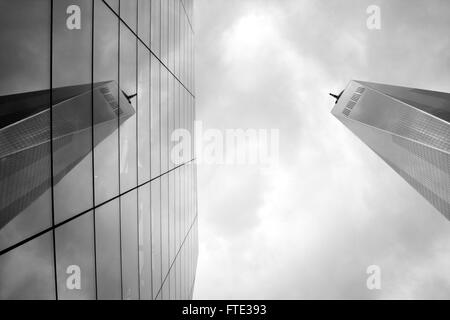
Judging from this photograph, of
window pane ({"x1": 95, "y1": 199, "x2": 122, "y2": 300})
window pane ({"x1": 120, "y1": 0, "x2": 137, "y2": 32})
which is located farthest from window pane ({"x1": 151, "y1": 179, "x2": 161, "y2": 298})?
window pane ({"x1": 120, "y1": 0, "x2": 137, "y2": 32})

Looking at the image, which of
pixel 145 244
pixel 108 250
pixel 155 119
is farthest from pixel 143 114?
pixel 108 250

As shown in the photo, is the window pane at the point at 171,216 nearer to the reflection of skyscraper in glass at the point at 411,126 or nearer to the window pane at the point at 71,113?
the window pane at the point at 71,113

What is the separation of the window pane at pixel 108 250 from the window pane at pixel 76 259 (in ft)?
1.81

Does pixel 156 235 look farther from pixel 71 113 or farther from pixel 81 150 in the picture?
pixel 71 113

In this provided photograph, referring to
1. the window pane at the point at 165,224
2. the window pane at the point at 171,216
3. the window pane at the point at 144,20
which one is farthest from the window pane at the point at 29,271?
the window pane at the point at 171,216

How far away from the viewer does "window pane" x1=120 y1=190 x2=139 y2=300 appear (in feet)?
47.1

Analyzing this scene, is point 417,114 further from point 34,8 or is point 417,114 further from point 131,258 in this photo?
point 34,8

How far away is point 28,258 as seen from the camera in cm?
776

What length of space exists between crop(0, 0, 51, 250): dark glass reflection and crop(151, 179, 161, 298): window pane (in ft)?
A: 34.9

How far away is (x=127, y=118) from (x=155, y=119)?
4.65 meters

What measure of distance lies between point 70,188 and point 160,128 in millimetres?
11324

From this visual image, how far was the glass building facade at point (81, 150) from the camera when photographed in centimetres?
736

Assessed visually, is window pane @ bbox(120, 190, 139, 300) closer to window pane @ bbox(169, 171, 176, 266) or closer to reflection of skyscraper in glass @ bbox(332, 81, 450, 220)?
window pane @ bbox(169, 171, 176, 266)

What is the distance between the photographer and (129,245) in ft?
49.2
